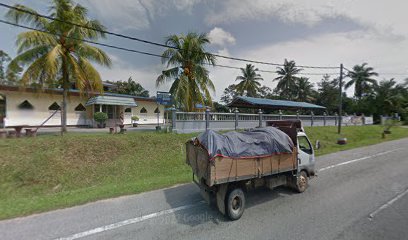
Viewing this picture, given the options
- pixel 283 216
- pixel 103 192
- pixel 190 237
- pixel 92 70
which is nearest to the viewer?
pixel 190 237

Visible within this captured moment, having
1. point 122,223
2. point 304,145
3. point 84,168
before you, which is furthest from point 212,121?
point 122,223

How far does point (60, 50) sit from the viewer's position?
1195 centimetres

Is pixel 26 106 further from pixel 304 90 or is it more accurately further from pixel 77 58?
pixel 304 90

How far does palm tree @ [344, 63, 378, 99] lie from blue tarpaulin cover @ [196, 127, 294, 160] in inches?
2001

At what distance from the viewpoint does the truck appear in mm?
4172

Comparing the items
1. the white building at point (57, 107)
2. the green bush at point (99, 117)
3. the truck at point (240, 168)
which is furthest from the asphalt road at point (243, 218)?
the green bush at point (99, 117)

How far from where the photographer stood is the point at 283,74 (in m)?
46.2

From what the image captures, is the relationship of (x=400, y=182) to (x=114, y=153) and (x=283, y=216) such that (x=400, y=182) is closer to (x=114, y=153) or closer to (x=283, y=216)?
(x=283, y=216)

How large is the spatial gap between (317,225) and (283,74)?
46.5 metres

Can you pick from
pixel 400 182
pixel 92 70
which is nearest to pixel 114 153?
pixel 92 70

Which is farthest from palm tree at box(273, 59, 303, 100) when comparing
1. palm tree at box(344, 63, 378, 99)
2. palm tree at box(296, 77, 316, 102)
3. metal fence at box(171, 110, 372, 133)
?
metal fence at box(171, 110, 372, 133)

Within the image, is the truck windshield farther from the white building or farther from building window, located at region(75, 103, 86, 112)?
building window, located at region(75, 103, 86, 112)

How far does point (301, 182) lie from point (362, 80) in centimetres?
5275

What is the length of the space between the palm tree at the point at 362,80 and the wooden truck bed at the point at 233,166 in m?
50.9
